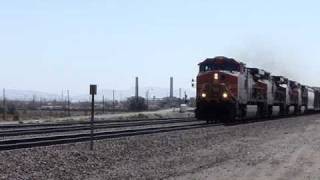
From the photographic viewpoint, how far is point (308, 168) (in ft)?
52.6

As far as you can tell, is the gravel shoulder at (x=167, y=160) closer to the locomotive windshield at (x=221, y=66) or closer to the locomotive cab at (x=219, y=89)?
the locomotive cab at (x=219, y=89)

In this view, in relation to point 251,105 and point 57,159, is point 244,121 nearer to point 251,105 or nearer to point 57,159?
point 251,105

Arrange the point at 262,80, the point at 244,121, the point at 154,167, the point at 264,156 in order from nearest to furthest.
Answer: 1. the point at 154,167
2. the point at 264,156
3. the point at 244,121
4. the point at 262,80

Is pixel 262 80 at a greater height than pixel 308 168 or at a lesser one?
greater

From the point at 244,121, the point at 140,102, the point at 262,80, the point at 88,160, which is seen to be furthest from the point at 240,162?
the point at 140,102

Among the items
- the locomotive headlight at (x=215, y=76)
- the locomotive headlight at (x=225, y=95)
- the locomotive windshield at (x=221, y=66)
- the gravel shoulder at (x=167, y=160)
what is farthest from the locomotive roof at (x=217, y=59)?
the gravel shoulder at (x=167, y=160)

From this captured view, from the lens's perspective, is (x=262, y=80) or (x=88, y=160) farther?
(x=262, y=80)

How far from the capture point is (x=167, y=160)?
17.6 meters

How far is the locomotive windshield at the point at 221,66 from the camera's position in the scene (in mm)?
39812

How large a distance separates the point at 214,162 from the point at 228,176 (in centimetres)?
288

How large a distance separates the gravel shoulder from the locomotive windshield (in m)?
15.4

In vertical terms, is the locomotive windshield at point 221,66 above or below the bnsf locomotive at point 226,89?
above

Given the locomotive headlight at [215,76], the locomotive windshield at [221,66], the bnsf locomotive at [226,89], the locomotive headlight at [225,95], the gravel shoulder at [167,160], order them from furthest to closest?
1. the locomotive windshield at [221,66]
2. the locomotive headlight at [215,76]
3. the bnsf locomotive at [226,89]
4. the locomotive headlight at [225,95]
5. the gravel shoulder at [167,160]

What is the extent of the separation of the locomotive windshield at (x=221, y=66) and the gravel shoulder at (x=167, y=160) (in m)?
15.4
